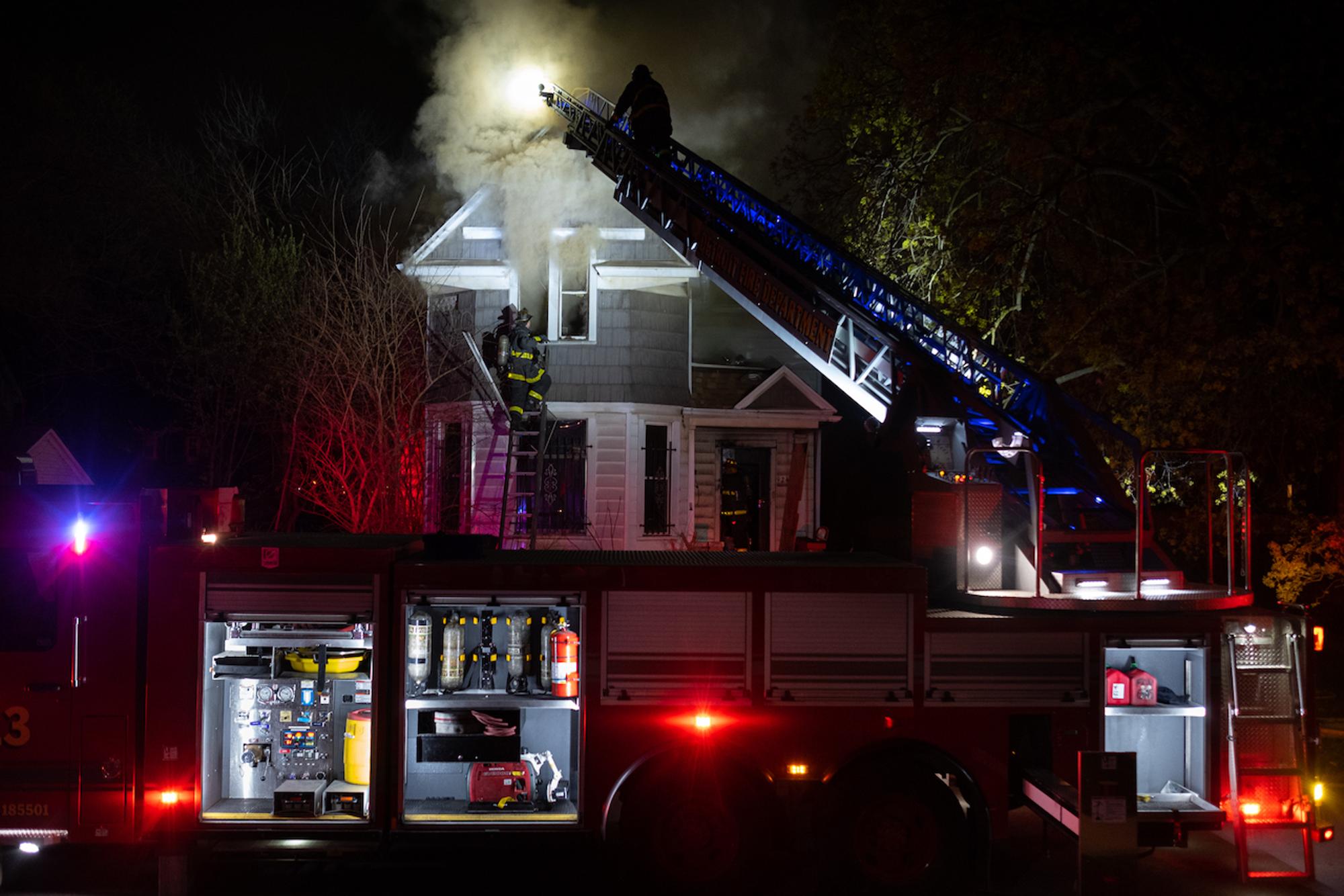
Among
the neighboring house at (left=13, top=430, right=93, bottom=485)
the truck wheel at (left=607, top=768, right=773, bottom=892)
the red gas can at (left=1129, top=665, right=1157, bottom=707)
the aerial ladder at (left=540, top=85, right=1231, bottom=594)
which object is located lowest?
the truck wheel at (left=607, top=768, right=773, bottom=892)

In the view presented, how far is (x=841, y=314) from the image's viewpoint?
31.2 feet

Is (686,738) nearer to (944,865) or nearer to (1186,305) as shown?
(944,865)

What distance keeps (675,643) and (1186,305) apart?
7.62 m

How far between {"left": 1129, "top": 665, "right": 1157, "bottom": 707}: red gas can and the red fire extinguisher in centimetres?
340

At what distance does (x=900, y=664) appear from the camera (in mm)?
6023

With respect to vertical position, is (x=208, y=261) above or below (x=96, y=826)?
above

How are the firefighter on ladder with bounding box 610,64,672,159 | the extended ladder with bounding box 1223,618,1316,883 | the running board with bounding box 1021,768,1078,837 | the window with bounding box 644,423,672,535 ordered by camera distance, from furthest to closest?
the window with bounding box 644,423,672,535, the firefighter on ladder with bounding box 610,64,672,159, the extended ladder with bounding box 1223,618,1316,883, the running board with bounding box 1021,768,1078,837

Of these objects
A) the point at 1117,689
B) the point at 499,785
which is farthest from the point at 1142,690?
the point at 499,785

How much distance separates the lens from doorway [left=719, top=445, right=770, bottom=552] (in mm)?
17891

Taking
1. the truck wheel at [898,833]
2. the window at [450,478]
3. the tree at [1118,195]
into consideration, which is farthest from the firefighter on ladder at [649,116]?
the truck wheel at [898,833]

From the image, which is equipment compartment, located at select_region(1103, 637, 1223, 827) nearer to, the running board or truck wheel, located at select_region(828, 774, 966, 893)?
the running board

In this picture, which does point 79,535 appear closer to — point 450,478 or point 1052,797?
point 1052,797

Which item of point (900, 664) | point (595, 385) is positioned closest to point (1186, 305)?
point (900, 664)

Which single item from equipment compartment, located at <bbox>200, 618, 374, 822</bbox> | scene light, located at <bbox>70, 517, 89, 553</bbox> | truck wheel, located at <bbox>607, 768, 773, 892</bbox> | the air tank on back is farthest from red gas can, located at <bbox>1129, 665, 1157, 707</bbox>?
scene light, located at <bbox>70, 517, 89, 553</bbox>
